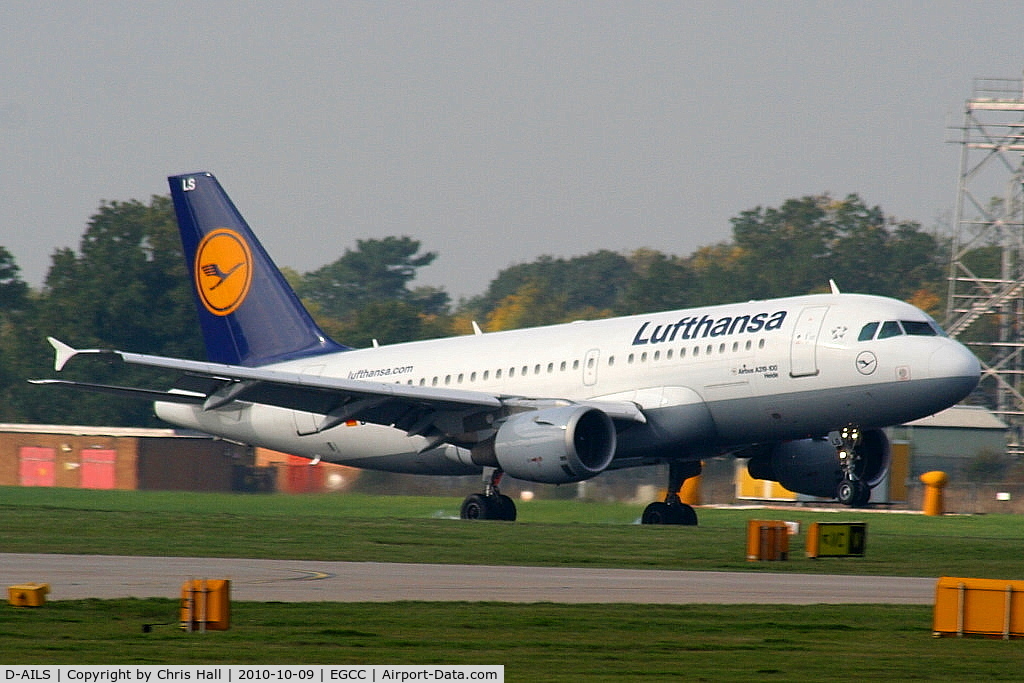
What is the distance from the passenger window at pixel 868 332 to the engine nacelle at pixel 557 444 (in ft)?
17.4

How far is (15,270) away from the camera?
10806 centimetres

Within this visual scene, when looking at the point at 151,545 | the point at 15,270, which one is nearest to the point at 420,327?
the point at 15,270

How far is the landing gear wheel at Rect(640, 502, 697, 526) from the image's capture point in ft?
117

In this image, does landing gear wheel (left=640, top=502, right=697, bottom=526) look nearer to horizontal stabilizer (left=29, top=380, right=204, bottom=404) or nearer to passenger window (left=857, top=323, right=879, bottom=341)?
passenger window (left=857, top=323, right=879, bottom=341)

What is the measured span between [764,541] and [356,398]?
39.6 feet

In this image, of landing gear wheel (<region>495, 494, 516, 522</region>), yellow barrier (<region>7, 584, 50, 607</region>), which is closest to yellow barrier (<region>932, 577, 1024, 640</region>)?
yellow barrier (<region>7, 584, 50, 607</region>)

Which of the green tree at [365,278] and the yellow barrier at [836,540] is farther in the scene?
the green tree at [365,278]

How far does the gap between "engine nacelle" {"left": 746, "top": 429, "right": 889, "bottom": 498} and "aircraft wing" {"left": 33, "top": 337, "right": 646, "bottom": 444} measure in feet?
14.3

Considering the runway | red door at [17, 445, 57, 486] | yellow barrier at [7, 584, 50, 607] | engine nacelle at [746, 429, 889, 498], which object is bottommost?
red door at [17, 445, 57, 486]

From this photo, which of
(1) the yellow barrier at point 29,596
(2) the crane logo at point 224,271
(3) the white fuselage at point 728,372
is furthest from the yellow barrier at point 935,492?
(1) the yellow barrier at point 29,596

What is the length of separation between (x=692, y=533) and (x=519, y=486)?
15983 mm

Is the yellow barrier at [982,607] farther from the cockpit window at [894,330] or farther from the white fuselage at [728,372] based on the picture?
the cockpit window at [894,330]
